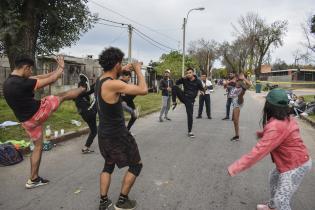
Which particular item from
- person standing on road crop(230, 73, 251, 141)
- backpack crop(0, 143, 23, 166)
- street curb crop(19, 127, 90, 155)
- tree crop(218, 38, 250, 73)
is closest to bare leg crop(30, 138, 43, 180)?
backpack crop(0, 143, 23, 166)

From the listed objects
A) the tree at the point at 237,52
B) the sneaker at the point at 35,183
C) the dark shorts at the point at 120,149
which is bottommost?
the sneaker at the point at 35,183

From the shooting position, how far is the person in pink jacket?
3625 mm

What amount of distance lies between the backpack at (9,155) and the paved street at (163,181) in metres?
0.14

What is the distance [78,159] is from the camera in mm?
7184

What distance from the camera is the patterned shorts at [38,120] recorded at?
534 centimetres

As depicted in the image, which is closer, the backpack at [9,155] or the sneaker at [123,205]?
the sneaker at [123,205]

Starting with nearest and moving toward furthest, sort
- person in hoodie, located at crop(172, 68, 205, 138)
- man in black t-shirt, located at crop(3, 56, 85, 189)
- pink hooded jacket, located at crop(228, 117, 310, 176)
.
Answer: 1. pink hooded jacket, located at crop(228, 117, 310, 176)
2. man in black t-shirt, located at crop(3, 56, 85, 189)
3. person in hoodie, located at crop(172, 68, 205, 138)

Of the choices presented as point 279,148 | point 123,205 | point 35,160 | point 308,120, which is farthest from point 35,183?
point 308,120

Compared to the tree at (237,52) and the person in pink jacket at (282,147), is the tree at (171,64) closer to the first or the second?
the tree at (237,52)

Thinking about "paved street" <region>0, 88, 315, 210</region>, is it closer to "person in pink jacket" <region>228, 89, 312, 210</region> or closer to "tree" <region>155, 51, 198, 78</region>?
"person in pink jacket" <region>228, 89, 312, 210</region>

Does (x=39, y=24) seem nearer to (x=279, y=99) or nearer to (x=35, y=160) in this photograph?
(x=35, y=160)

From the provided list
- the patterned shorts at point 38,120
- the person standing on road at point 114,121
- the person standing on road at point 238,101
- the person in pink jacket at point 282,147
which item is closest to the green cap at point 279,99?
the person in pink jacket at point 282,147

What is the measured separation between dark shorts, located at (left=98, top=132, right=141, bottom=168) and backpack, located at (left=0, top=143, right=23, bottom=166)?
9.57 feet

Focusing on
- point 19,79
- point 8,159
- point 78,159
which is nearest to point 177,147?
point 78,159
